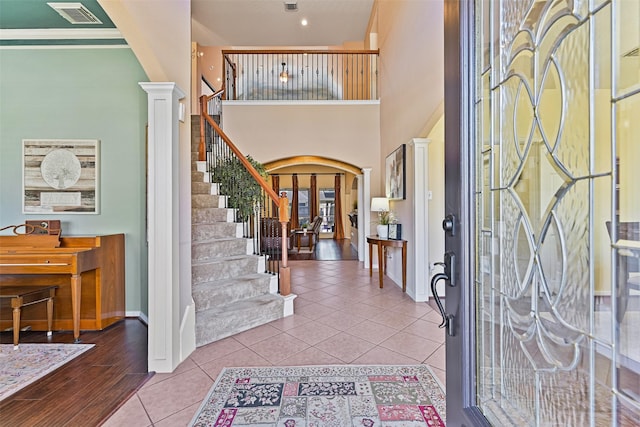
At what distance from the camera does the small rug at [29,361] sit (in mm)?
2088

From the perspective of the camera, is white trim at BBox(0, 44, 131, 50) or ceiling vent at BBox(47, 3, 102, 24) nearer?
ceiling vent at BBox(47, 3, 102, 24)

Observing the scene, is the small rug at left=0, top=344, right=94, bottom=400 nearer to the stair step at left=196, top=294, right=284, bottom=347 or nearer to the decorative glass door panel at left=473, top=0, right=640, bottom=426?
the stair step at left=196, top=294, right=284, bottom=347

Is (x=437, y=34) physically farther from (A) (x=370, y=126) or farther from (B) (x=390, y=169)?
(A) (x=370, y=126)

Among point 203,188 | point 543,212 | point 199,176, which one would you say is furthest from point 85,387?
point 199,176

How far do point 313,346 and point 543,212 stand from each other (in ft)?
7.92

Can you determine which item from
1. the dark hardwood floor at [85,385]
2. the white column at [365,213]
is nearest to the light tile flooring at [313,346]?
the dark hardwood floor at [85,385]

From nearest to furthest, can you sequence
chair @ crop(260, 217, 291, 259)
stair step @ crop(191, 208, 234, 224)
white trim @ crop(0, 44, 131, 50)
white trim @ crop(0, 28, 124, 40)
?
white trim @ crop(0, 28, 124, 40)
white trim @ crop(0, 44, 131, 50)
stair step @ crop(191, 208, 234, 224)
chair @ crop(260, 217, 291, 259)

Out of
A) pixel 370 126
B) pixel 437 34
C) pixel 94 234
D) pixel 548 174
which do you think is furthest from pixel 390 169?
pixel 548 174

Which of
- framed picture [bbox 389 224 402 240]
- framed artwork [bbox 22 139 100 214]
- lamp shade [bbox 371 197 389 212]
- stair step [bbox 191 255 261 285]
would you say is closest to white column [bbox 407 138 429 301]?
framed picture [bbox 389 224 402 240]

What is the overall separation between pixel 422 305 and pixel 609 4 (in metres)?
3.71

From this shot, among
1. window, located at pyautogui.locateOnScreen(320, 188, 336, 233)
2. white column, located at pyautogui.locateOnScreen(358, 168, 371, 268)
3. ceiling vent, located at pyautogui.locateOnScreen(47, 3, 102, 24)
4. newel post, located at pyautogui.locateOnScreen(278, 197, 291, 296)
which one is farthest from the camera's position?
window, located at pyautogui.locateOnScreen(320, 188, 336, 233)

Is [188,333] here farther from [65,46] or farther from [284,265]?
[65,46]

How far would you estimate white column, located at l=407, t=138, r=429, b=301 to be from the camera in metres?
3.86

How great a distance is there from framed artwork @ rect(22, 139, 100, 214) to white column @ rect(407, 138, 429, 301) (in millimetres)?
3776
